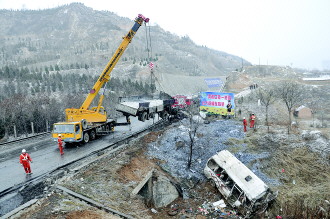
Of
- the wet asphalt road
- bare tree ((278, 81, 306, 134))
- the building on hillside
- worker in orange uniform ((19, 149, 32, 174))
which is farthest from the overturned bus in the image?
the building on hillside

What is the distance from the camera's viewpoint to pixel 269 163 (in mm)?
14617

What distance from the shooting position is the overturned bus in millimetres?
10961

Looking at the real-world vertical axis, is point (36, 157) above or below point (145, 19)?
below

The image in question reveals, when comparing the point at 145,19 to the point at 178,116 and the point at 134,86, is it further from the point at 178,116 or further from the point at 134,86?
the point at 134,86

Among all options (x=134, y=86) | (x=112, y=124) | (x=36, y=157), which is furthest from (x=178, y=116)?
(x=134, y=86)

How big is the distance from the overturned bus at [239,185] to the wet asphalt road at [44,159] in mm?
7268

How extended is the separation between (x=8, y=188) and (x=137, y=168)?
19.3 feet

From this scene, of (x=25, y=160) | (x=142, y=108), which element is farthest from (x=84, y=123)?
(x=25, y=160)

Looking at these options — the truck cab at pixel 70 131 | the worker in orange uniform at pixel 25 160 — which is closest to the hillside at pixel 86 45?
the truck cab at pixel 70 131

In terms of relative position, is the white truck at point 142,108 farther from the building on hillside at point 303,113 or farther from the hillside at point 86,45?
the hillside at point 86,45

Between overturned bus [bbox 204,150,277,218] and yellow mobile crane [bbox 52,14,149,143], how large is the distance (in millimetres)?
8277

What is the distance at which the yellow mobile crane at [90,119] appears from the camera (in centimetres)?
1515

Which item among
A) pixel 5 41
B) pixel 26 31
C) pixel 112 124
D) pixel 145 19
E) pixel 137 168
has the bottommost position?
pixel 137 168

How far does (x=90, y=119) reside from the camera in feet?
56.4
